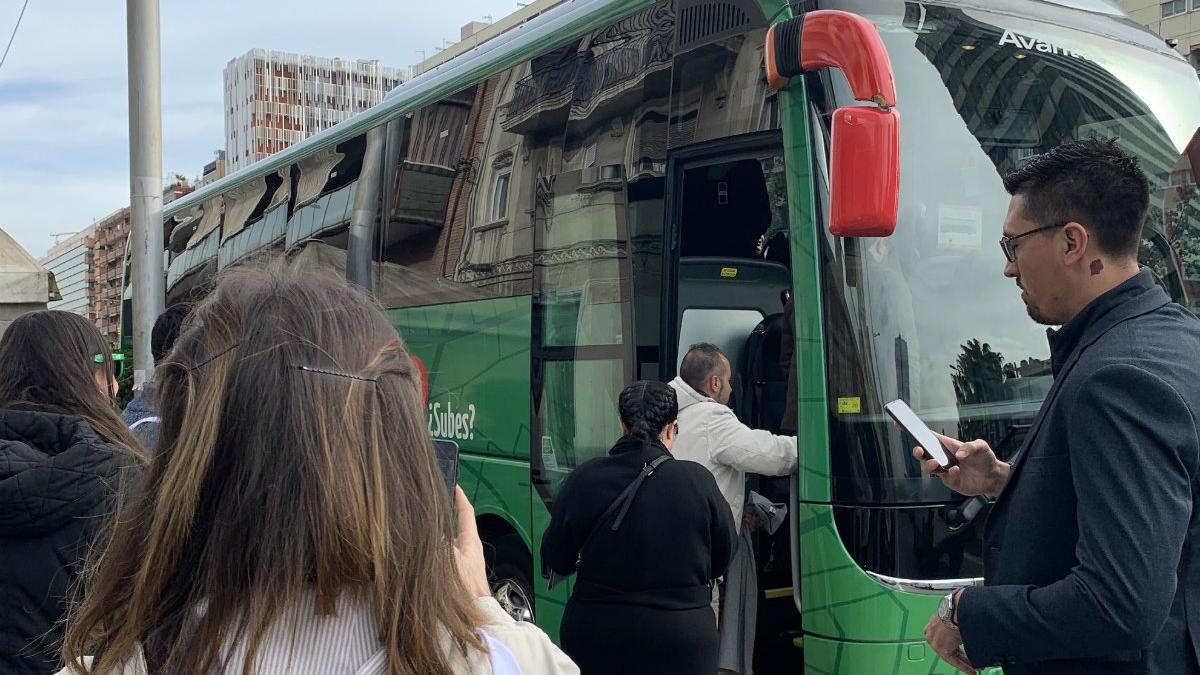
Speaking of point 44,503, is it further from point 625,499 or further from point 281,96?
point 281,96

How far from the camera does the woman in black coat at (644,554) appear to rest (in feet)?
13.0

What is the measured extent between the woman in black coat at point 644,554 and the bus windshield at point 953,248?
21.9 inches

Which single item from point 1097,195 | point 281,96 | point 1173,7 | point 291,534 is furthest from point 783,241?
point 281,96

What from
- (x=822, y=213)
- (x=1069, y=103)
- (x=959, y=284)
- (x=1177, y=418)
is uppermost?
(x=1069, y=103)

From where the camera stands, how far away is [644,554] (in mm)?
3949

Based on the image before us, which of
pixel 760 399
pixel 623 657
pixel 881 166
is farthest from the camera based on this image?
pixel 760 399

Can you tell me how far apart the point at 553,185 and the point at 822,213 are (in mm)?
1906

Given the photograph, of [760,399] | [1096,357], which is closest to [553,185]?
[760,399]

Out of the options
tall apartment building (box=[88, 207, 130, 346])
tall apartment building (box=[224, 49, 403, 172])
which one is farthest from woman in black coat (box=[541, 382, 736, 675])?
tall apartment building (box=[88, 207, 130, 346])

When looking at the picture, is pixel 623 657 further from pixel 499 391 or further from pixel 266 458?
pixel 266 458

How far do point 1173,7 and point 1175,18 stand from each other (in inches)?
68.9

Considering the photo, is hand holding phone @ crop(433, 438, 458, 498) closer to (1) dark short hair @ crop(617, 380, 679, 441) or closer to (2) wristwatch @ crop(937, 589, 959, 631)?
(2) wristwatch @ crop(937, 589, 959, 631)

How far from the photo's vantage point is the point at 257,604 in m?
1.28

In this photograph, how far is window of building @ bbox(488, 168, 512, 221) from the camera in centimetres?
597
